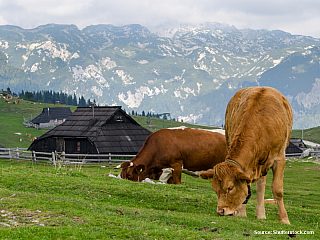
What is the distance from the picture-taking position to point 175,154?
1970cm

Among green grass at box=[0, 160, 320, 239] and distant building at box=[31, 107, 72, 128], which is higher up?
green grass at box=[0, 160, 320, 239]

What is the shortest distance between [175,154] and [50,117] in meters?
131

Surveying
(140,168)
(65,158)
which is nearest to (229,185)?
(140,168)

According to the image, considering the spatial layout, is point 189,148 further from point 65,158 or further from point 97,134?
point 97,134

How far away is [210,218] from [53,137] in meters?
46.9

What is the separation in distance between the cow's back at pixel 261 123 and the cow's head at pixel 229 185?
1.61 ft

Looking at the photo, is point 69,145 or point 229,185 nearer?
point 229,185

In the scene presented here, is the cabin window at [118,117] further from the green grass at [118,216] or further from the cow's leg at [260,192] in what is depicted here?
the cow's leg at [260,192]

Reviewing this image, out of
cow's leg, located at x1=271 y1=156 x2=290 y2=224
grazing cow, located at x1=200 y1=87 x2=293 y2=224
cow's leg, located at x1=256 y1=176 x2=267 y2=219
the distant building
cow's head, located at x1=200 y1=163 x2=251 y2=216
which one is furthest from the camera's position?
the distant building

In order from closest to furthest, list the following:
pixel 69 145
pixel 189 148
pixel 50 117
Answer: pixel 189 148, pixel 69 145, pixel 50 117

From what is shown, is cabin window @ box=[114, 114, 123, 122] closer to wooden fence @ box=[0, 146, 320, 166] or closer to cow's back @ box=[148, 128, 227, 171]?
wooden fence @ box=[0, 146, 320, 166]

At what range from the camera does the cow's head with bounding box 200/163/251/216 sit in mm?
8688

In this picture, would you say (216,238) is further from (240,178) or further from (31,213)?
(31,213)

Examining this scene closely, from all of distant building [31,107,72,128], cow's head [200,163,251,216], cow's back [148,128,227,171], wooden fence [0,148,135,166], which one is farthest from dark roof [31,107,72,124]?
cow's head [200,163,251,216]
